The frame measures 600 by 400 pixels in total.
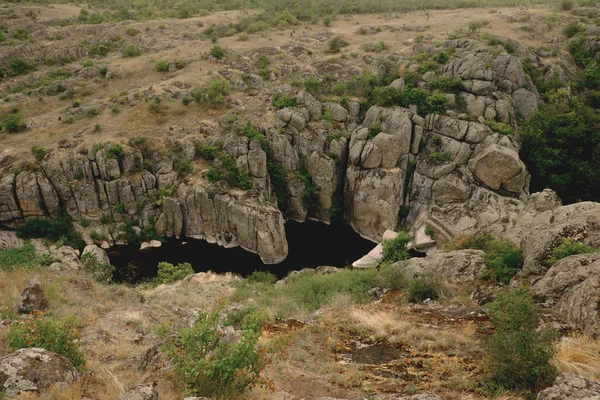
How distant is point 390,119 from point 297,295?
80.3ft

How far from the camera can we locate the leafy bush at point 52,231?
3356 cm

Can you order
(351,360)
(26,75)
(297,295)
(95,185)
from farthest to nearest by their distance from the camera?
1. (26,75)
2. (95,185)
3. (297,295)
4. (351,360)

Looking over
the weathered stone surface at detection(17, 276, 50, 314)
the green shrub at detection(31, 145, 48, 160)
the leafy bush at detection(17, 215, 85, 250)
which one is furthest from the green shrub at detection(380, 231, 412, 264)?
the green shrub at detection(31, 145, 48, 160)

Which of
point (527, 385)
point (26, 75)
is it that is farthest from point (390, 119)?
point (26, 75)

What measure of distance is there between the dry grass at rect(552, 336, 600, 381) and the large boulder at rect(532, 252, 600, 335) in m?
1.10

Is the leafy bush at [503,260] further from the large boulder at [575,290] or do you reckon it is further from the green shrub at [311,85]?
the green shrub at [311,85]

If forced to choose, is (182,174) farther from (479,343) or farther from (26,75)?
(479,343)

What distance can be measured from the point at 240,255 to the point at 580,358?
2949 centimetres

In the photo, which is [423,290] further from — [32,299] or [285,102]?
[285,102]

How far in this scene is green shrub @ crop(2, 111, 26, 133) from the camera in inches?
1500

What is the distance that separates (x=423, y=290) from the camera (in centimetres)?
1764

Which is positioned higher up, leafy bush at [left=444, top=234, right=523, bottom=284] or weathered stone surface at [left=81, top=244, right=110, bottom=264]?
leafy bush at [left=444, top=234, right=523, bottom=284]

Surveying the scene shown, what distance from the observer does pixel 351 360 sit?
11.2 metres

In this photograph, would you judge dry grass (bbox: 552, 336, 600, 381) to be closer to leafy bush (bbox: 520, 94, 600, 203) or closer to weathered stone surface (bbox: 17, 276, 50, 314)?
weathered stone surface (bbox: 17, 276, 50, 314)
